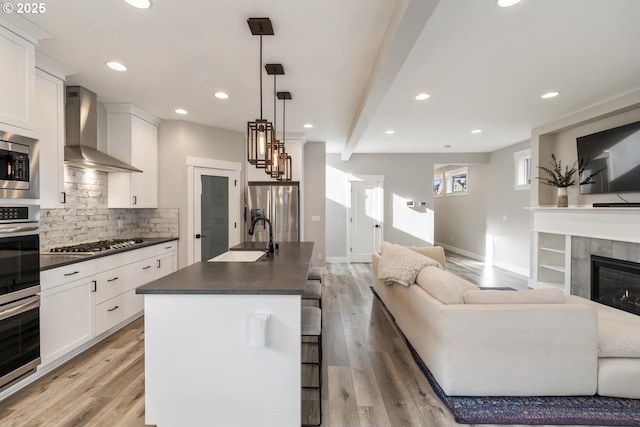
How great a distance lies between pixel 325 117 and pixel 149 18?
2492mm

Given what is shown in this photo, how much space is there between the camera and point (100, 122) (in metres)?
3.55

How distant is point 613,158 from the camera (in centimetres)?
360

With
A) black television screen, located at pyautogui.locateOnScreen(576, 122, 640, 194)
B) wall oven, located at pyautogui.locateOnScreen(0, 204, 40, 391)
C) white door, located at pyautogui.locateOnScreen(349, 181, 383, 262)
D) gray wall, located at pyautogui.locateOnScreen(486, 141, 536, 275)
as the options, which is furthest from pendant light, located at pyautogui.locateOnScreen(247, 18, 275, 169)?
gray wall, located at pyautogui.locateOnScreen(486, 141, 536, 275)

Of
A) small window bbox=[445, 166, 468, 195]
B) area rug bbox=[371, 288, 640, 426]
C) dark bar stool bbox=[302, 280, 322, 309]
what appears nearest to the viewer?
area rug bbox=[371, 288, 640, 426]

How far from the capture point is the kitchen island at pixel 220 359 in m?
1.60

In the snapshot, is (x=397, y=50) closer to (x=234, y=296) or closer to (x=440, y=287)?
(x=440, y=287)

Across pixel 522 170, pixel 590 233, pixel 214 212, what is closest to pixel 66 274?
pixel 214 212

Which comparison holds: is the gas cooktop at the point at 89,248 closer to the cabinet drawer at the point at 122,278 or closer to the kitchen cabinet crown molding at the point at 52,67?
the cabinet drawer at the point at 122,278

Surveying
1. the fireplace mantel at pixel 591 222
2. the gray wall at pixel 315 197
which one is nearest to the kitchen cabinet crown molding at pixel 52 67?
the gray wall at pixel 315 197

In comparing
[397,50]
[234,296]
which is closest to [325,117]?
[397,50]

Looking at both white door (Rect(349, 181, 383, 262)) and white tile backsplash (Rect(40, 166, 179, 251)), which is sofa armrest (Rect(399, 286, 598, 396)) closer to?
white tile backsplash (Rect(40, 166, 179, 251))

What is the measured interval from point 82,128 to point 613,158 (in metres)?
6.21

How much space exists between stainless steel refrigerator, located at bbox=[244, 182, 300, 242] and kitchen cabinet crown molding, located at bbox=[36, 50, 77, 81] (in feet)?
8.60

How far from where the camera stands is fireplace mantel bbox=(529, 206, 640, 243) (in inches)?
130
